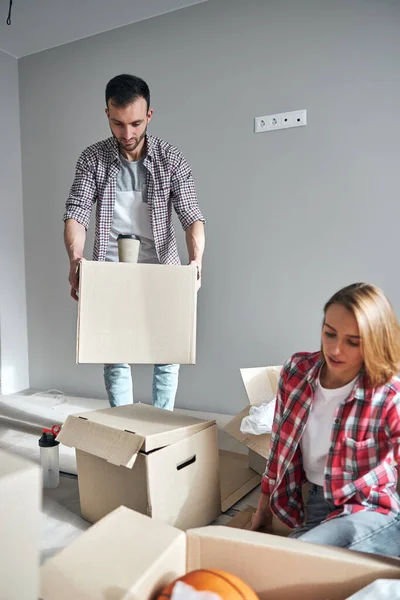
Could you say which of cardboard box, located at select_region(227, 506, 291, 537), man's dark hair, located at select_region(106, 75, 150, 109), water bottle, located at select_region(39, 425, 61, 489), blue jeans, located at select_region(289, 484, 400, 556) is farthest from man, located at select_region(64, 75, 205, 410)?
blue jeans, located at select_region(289, 484, 400, 556)

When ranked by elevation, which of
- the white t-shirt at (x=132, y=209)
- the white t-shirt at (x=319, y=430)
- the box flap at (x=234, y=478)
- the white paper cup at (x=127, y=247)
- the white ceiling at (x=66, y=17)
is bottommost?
the box flap at (x=234, y=478)

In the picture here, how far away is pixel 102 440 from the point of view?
47.8 inches

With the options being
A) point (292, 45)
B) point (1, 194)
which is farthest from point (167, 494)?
point (1, 194)

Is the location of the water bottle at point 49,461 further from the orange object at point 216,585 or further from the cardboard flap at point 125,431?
the orange object at point 216,585

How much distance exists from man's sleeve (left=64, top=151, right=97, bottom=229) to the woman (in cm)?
98

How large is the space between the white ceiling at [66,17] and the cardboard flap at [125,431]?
1.94 meters

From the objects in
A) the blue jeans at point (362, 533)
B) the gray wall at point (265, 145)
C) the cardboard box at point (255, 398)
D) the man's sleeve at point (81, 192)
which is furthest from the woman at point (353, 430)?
the gray wall at point (265, 145)

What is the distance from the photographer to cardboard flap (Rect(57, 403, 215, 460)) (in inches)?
45.2

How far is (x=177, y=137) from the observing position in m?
2.37

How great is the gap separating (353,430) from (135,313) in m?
0.68

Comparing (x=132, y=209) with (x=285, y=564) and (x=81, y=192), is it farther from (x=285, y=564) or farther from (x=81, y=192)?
(x=285, y=564)

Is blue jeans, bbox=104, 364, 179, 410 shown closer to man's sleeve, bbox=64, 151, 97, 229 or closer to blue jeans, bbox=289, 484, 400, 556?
man's sleeve, bbox=64, 151, 97, 229

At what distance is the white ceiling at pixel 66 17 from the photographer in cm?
228

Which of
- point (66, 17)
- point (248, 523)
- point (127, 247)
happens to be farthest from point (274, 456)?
point (66, 17)
